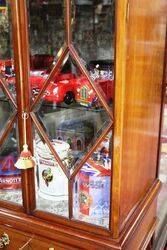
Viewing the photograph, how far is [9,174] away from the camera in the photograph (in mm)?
1019

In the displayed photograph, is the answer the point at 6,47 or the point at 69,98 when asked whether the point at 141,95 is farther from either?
the point at 6,47

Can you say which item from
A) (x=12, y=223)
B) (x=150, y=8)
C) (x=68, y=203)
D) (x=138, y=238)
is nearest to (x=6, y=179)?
(x=12, y=223)

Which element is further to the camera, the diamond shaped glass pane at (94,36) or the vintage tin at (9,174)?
the vintage tin at (9,174)

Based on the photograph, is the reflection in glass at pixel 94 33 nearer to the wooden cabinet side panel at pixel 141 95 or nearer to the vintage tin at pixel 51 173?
the wooden cabinet side panel at pixel 141 95

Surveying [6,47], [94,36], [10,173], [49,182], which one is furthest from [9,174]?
[94,36]

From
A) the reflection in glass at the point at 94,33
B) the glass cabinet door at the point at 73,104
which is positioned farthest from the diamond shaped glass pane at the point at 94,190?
the reflection in glass at the point at 94,33

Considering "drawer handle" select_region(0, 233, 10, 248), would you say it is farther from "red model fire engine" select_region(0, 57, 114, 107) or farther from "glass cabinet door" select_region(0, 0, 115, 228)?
"red model fire engine" select_region(0, 57, 114, 107)

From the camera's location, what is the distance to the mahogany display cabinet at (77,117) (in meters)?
0.76

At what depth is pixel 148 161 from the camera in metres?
1.04

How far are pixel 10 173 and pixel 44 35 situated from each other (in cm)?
45

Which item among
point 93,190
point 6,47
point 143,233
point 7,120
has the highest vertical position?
point 6,47

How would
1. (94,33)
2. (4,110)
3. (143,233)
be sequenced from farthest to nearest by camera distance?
(143,233) → (4,110) → (94,33)

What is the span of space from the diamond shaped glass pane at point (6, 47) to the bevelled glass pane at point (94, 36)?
19 cm

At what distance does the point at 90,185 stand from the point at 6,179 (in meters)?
0.30
